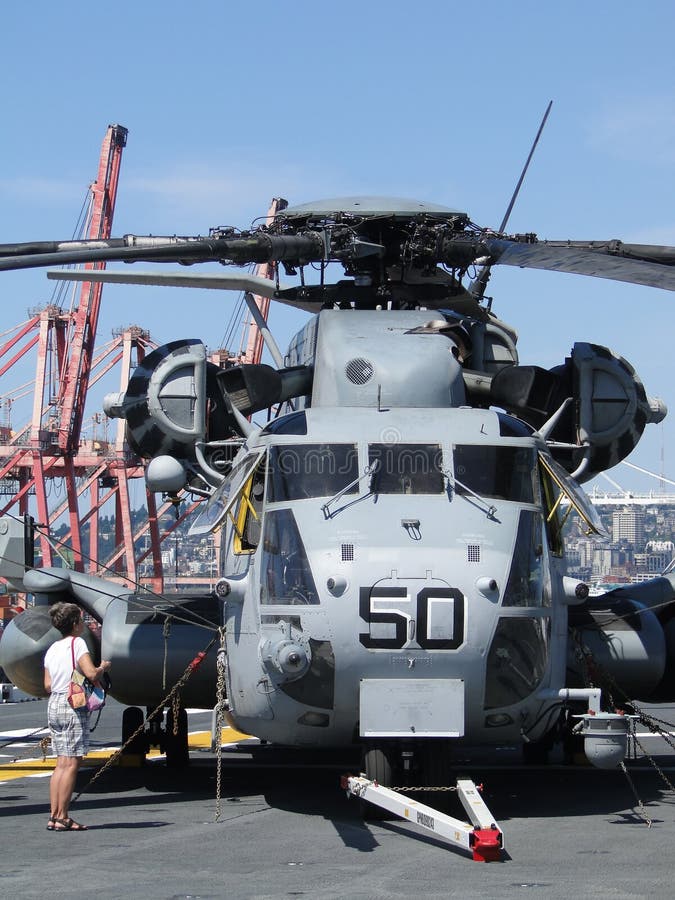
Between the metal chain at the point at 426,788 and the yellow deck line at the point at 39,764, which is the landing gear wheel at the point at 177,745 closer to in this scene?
the yellow deck line at the point at 39,764

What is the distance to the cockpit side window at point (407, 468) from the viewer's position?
11.2 meters

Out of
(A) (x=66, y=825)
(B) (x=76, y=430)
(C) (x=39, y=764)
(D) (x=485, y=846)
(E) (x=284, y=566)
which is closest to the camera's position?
(D) (x=485, y=846)

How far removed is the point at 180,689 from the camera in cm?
1300

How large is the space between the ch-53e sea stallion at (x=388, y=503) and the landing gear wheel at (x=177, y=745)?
0.07 m

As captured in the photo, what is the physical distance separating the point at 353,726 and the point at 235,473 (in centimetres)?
264

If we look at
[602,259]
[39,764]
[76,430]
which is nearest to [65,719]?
[602,259]

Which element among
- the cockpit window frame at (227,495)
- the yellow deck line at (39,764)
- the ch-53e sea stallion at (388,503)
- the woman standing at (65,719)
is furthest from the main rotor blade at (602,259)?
the yellow deck line at (39,764)

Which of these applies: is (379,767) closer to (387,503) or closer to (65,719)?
(387,503)

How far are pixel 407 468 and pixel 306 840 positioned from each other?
305 centimetres

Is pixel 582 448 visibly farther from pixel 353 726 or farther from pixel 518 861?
pixel 518 861

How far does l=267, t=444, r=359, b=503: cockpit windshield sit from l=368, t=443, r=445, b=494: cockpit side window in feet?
0.59

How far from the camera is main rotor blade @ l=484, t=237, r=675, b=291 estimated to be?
37.6ft

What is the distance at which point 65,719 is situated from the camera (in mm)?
10648

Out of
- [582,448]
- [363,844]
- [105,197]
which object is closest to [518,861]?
[363,844]
